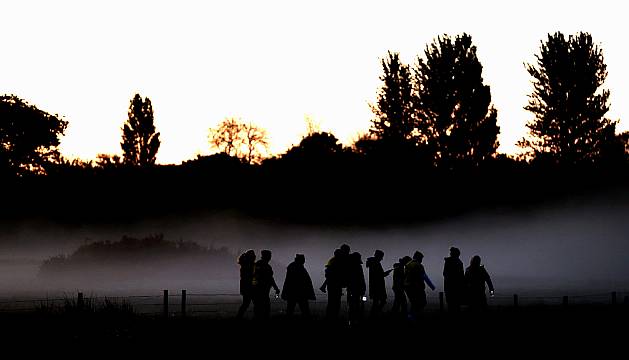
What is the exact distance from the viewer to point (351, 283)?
78.6 ft

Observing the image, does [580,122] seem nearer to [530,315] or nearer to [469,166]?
[469,166]

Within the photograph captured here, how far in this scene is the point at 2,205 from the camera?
258 ft

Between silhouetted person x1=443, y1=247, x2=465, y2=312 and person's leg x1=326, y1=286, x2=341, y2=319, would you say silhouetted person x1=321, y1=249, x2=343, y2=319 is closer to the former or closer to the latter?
person's leg x1=326, y1=286, x2=341, y2=319

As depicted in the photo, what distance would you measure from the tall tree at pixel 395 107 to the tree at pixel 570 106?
948 cm

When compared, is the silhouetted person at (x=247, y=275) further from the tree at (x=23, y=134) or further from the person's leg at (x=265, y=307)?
the tree at (x=23, y=134)

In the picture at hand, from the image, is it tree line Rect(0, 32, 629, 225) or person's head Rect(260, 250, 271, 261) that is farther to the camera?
tree line Rect(0, 32, 629, 225)

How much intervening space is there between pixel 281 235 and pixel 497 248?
82.8 ft

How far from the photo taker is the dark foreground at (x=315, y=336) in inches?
719

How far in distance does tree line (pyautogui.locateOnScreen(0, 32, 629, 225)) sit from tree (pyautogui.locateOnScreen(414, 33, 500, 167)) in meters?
0.08

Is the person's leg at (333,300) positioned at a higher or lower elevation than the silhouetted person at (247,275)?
lower

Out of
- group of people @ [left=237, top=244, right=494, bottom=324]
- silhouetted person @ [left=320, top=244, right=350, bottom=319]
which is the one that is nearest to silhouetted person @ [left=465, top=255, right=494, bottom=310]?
group of people @ [left=237, top=244, right=494, bottom=324]

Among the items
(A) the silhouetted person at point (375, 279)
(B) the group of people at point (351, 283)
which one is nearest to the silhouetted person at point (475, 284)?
(B) the group of people at point (351, 283)

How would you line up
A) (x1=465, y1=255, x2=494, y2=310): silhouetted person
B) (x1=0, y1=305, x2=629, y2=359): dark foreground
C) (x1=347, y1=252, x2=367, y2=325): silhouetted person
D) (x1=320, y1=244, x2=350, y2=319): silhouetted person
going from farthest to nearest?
1. (x1=465, y1=255, x2=494, y2=310): silhouetted person
2. (x1=347, y1=252, x2=367, y2=325): silhouetted person
3. (x1=320, y1=244, x2=350, y2=319): silhouetted person
4. (x1=0, y1=305, x2=629, y2=359): dark foreground

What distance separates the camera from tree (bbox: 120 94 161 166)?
3620 inches
